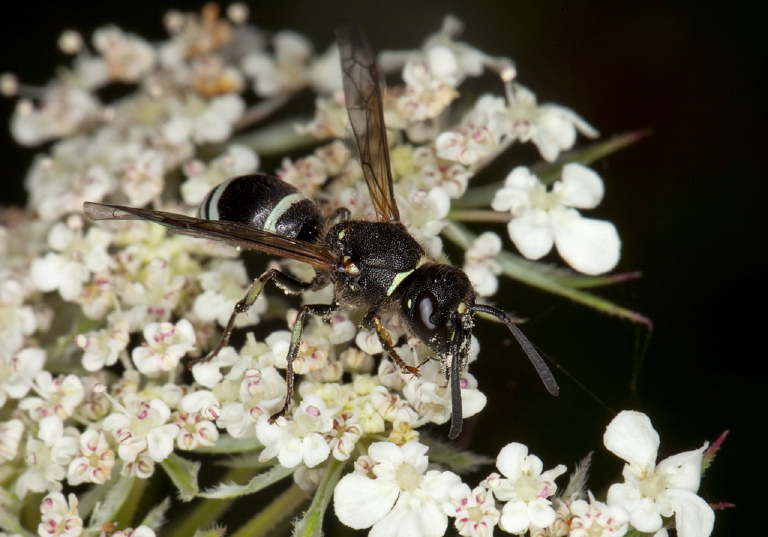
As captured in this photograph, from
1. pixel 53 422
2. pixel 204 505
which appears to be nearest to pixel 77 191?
pixel 53 422

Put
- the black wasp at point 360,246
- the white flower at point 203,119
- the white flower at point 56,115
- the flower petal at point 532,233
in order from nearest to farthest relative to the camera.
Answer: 1. the black wasp at point 360,246
2. the flower petal at point 532,233
3. the white flower at point 203,119
4. the white flower at point 56,115

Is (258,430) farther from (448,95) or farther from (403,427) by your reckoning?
(448,95)

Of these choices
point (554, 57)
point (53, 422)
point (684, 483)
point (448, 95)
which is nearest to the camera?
point (684, 483)

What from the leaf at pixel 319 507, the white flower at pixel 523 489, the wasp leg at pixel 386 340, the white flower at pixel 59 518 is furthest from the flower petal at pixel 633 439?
the white flower at pixel 59 518

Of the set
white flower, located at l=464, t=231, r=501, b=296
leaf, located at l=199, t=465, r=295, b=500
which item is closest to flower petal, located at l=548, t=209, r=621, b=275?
white flower, located at l=464, t=231, r=501, b=296

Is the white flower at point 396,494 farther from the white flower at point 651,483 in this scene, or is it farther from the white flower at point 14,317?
the white flower at point 14,317

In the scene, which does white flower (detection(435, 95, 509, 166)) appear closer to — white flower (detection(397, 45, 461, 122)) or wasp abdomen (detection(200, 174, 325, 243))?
white flower (detection(397, 45, 461, 122))
